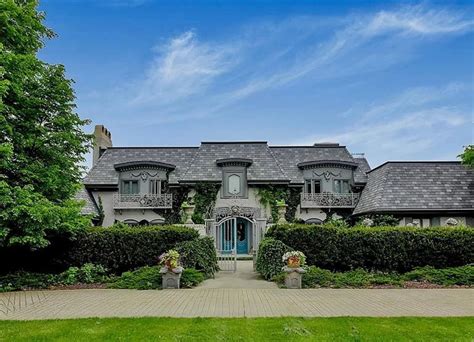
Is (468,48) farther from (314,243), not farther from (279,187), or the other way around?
(279,187)

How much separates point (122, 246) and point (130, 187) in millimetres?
12712

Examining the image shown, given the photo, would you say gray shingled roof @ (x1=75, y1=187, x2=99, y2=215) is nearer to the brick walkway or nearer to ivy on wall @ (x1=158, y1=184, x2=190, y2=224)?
ivy on wall @ (x1=158, y1=184, x2=190, y2=224)

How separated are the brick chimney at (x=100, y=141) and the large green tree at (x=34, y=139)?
1527 cm

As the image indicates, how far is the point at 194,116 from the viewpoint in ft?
67.9

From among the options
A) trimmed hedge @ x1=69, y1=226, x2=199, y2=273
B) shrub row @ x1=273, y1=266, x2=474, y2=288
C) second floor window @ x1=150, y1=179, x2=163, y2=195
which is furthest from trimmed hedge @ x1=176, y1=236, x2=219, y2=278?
second floor window @ x1=150, y1=179, x2=163, y2=195

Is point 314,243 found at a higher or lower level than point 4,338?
higher

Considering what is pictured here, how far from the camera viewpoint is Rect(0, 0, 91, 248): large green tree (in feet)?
→ 39.6

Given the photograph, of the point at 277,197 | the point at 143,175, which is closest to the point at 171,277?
the point at 277,197

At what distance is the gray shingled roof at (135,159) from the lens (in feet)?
87.2

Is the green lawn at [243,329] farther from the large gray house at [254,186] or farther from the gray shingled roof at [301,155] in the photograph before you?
the gray shingled roof at [301,155]

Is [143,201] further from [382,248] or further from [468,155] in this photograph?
[468,155]

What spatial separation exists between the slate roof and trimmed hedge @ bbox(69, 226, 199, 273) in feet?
34.2

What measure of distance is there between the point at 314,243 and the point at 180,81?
344 inches

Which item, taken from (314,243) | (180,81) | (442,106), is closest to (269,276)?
(314,243)
